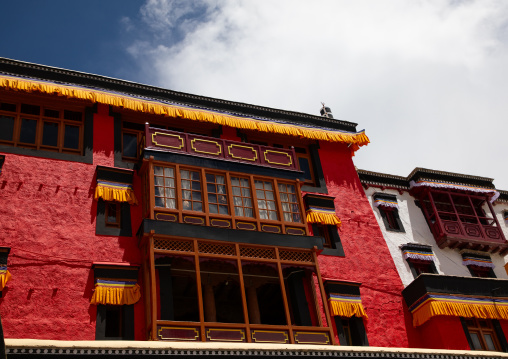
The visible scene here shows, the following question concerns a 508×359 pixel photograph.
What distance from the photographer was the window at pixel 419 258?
20.2 metres

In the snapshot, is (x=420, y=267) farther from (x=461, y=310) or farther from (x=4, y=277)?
(x=4, y=277)

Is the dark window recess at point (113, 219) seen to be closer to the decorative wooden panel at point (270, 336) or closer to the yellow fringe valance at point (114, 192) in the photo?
the yellow fringe valance at point (114, 192)

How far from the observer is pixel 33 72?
Answer: 17906 millimetres

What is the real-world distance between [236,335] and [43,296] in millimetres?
4712

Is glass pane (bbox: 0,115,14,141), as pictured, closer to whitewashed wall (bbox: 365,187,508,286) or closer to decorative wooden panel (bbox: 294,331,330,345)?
decorative wooden panel (bbox: 294,331,330,345)

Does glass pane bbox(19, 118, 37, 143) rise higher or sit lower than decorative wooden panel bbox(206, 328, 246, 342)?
higher

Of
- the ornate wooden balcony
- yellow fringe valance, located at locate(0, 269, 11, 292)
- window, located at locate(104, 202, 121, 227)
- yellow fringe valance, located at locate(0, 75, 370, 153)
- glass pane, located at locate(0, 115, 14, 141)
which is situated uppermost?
yellow fringe valance, located at locate(0, 75, 370, 153)

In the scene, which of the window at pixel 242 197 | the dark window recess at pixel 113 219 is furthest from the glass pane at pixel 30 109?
the window at pixel 242 197

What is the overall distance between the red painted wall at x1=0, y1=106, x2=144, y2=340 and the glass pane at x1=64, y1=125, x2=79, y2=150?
0.84 meters

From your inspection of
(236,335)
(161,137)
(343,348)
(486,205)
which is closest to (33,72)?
(161,137)

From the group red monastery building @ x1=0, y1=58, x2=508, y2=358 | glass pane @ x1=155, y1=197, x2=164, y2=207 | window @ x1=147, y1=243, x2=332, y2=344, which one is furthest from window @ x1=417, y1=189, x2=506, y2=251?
glass pane @ x1=155, y1=197, x2=164, y2=207

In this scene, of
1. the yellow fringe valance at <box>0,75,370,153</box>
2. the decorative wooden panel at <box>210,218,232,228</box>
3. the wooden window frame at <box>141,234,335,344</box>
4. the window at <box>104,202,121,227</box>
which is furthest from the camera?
the yellow fringe valance at <box>0,75,370,153</box>

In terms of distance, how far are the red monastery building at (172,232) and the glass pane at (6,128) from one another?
41mm

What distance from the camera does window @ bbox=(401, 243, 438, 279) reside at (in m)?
20.2
